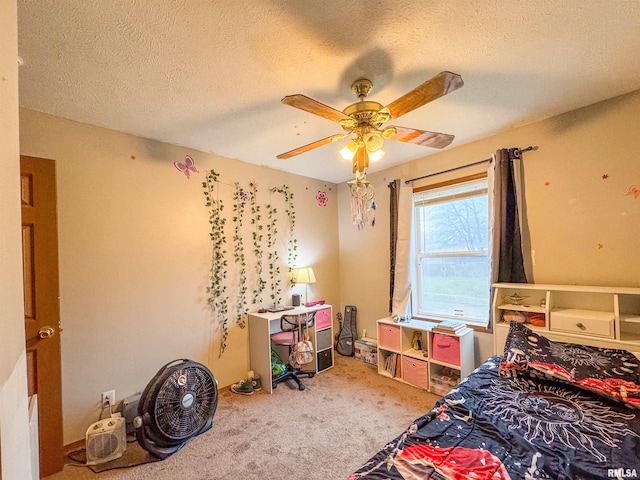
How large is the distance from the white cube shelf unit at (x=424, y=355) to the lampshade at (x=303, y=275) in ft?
3.28

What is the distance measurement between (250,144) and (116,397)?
249 cm

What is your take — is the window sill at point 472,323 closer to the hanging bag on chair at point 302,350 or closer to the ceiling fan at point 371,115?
the hanging bag on chair at point 302,350

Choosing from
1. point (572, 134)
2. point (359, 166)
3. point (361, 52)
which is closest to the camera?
point (361, 52)

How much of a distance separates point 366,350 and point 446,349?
113 centimetres

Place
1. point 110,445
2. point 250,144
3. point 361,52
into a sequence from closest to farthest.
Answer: point 361,52 < point 110,445 < point 250,144

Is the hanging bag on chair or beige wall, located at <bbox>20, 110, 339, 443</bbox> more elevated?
beige wall, located at <bbox>20, 110, 339, 443</bbox>

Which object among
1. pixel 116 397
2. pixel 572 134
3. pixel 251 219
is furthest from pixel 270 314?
pixel 572 134

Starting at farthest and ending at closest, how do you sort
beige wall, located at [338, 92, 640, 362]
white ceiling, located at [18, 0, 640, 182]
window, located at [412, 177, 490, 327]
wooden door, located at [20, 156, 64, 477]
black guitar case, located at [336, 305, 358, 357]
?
black guitar case, located at [336, 305, 358, 357] < window, located at [412, 177, 490, 327] < beige wall, located at [338, 92, 640, 362] < wooden door, located at [20, 156, 64, 477] < white ceiling, located at [18, 0, 640, 182]

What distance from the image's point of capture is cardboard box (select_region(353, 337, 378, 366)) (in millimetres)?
3553

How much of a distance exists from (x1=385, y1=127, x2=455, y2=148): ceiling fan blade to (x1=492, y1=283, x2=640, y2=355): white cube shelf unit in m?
1.43

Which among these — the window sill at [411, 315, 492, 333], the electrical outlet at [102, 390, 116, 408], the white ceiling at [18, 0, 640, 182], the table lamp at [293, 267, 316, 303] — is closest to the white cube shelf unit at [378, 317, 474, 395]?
the window sill at [411, 315, 492, 333]

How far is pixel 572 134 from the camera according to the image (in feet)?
7.70

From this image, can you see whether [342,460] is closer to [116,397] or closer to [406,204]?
[116,397]

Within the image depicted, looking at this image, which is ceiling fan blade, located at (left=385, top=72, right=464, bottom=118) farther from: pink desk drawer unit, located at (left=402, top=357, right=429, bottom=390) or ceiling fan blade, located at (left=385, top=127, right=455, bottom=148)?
pink desk drawer unit, located at (left=402, top=357, right=429, bottom=390)
